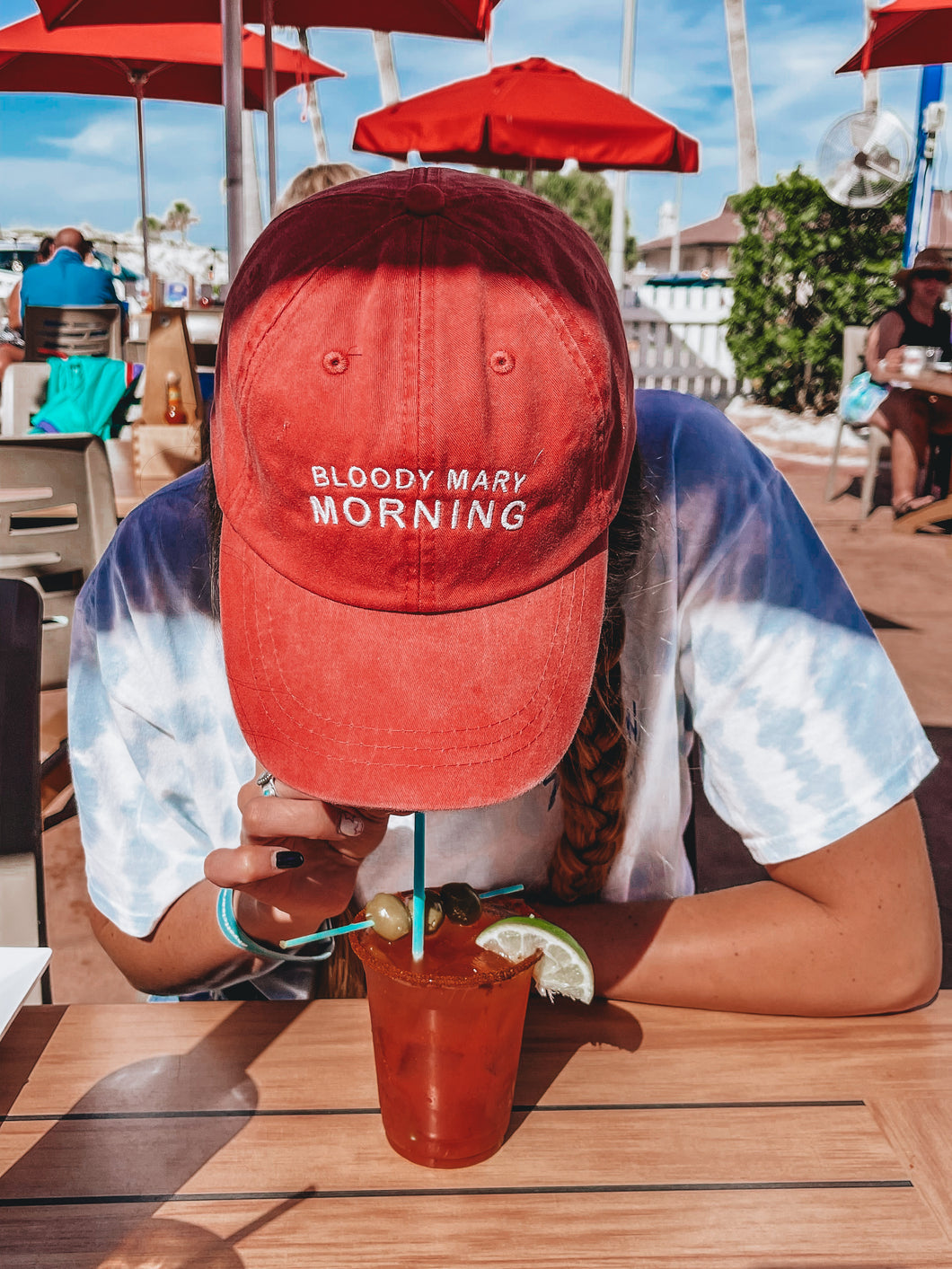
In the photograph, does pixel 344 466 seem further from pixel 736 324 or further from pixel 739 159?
pixel 739 159

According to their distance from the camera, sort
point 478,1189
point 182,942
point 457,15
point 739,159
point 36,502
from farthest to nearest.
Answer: point 739,159, point 457,15, point 36,502, point 182,942, point 478,1189

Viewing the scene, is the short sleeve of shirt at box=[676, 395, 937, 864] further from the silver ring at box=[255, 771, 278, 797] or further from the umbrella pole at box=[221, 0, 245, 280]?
the umbrella pole at box=[221, 0, 245, 280]

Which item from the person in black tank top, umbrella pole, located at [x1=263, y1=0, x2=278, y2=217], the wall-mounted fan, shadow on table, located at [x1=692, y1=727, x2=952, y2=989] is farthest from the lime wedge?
the wall-mounted fan

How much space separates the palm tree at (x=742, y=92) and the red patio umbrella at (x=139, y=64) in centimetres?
1738

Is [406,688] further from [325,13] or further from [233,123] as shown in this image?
[325,13]

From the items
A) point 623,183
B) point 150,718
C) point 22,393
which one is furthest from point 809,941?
point 623,183

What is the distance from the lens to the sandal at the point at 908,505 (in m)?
6.49

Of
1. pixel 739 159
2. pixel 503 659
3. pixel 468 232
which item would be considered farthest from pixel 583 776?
pixel 739 159

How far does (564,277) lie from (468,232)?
0.08m

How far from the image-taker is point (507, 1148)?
856 mm

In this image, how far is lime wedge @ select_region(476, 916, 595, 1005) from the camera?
32.7 inches

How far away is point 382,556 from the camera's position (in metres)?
0.87

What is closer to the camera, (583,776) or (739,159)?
(583,776)

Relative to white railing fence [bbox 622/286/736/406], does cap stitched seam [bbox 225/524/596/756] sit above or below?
below
